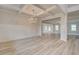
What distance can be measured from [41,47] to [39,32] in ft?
0.92

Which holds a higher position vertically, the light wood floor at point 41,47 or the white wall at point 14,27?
the white wall at point 14,27

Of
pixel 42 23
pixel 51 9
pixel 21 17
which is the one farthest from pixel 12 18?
pixel 51 9

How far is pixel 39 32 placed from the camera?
183cm

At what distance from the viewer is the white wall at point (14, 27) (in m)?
1.71

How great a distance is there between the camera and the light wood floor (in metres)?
1.71

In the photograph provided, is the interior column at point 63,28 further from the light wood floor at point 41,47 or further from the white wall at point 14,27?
the white wall at point 14,27

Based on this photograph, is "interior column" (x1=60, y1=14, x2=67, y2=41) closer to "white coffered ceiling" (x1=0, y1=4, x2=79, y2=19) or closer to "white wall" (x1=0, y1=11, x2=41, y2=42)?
"white coffered ceiling" (x1=0, y1=4, x2=79, y2=19)

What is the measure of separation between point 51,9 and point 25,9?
0.47 meters

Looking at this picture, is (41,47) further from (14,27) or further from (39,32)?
(14,27)

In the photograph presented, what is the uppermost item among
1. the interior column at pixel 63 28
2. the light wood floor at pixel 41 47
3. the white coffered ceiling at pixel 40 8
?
the white coffered ceiling at pixel 40 8

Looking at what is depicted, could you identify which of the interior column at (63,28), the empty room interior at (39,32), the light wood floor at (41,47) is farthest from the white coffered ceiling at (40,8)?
the light wood floor at (41,47)

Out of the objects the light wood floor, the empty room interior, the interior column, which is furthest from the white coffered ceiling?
the light wood floor
